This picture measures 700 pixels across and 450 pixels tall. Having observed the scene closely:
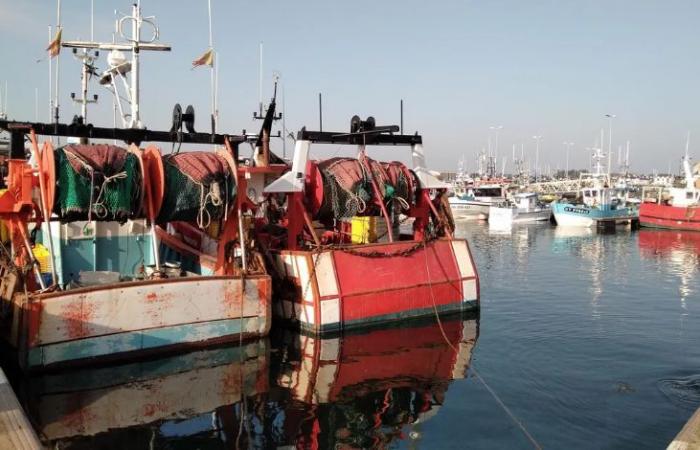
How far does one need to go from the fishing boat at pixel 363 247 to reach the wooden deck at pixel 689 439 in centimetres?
686

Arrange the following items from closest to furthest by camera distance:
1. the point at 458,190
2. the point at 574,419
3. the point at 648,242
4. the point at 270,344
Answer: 1. the point at 574,419
2. the point at 270,344
3. the point at 648,242
4. the point at 458,190

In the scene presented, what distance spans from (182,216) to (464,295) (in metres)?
6.35

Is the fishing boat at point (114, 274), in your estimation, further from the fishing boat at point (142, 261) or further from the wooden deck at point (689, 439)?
the wooden deck at point (689, 439)

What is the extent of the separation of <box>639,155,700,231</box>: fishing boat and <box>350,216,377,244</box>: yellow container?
3377cm

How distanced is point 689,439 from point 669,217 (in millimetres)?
40882

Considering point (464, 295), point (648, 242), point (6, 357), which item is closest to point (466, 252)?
point (464, 295)

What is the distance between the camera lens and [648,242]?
3350 cm

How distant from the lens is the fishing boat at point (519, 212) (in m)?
46.3

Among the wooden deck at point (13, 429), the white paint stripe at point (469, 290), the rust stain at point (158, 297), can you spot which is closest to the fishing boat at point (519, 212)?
the white paint stripe at point (469, 290)

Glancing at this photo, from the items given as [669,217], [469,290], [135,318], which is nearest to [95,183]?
[135,318]

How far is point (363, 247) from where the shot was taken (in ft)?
38.9

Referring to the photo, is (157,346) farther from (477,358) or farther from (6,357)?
(477,358)

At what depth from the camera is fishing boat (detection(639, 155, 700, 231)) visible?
39781 mm

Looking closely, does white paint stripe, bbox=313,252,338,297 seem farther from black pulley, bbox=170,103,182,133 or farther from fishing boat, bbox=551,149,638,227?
fishing boat, bbox=551,149,638,227
